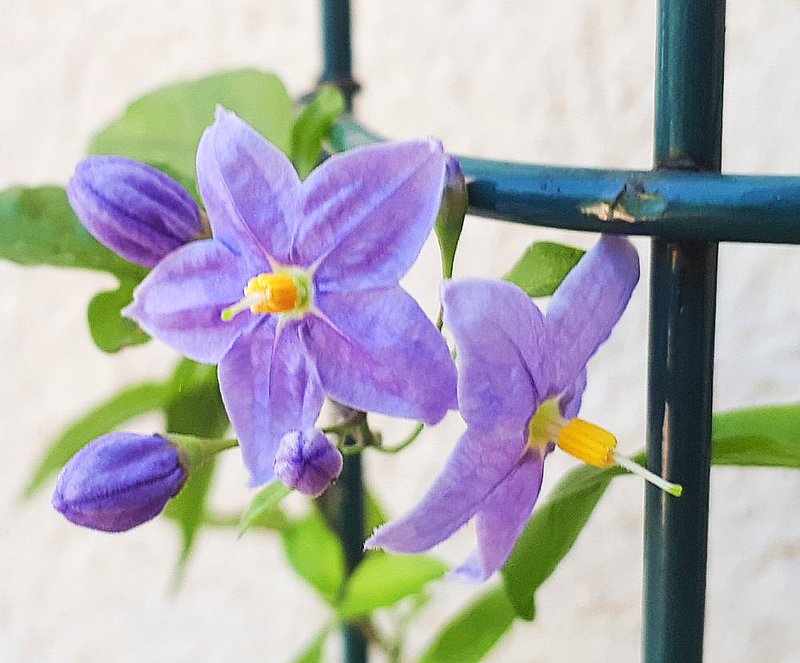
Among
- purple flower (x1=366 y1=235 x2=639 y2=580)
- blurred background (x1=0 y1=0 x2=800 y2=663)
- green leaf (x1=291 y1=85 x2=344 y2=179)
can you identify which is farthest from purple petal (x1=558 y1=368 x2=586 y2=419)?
blurred background (x1=0 y1=0 x2=800 y2=663)

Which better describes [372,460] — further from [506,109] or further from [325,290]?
[325,290]

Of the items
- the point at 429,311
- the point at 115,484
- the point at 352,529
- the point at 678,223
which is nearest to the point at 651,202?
the point at 678,223

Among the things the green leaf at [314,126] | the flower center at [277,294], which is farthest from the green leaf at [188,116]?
the flower center at [277,294]

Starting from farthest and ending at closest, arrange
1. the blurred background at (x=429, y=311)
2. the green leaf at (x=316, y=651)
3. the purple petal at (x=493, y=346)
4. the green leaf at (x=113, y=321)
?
the blurred background at (x=429, y=311) < the green leaf at (x=316, y=651) < the green leaf at (x=113, y=321) < the purple petal at (x=493, y=346)

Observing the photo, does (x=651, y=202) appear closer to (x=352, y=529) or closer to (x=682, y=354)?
(x=682, y=354)

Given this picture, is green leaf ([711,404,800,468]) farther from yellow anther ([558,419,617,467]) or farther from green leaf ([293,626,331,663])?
green leaf ([293,626,331,663])

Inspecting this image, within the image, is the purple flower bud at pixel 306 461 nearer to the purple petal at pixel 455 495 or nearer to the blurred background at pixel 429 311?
the purple petal at pixel 455 495
